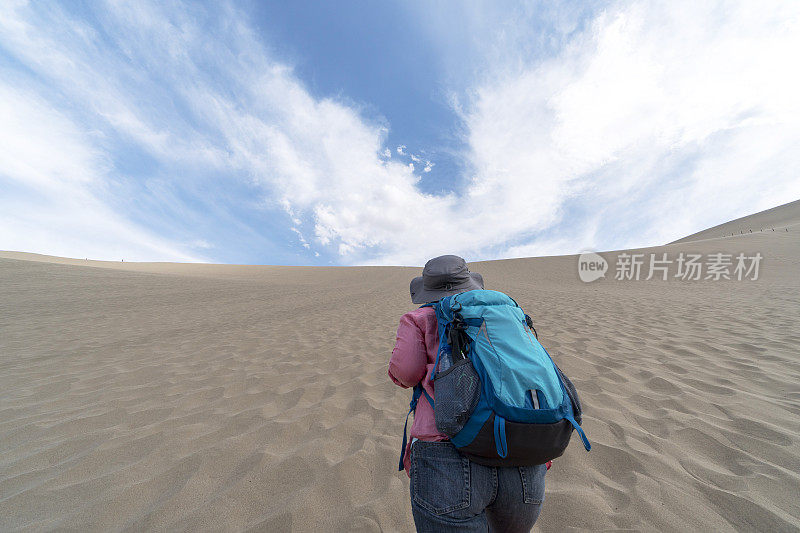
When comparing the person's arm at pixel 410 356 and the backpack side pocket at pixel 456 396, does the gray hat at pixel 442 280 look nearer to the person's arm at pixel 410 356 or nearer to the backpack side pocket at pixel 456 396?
the person's arm at pixel 410 356

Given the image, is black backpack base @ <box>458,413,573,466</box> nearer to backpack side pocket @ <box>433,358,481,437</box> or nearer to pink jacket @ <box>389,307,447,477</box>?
backpack side pocket @ <box>433,358,481,437</box>

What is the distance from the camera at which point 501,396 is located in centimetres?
103

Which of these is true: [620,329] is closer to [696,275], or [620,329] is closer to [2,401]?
[2,401]

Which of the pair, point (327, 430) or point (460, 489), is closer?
point (460, 489)

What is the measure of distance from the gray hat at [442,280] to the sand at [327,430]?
1594mm

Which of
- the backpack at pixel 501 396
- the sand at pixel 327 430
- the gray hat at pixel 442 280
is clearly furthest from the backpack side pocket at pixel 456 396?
the sand at pixel 327 430

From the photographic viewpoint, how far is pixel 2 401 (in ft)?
11.6

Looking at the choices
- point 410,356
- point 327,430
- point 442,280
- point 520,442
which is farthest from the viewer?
point 327,430

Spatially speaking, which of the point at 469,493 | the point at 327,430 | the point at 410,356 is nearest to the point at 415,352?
the point at 410,356

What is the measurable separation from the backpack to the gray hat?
1.06 feet

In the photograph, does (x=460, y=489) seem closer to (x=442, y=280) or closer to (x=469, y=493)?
(x=469, y=493)

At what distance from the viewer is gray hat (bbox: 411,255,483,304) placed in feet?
5.11

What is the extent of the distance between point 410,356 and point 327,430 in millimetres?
2088

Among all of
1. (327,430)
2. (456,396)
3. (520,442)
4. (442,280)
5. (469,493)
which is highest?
(442,280)
